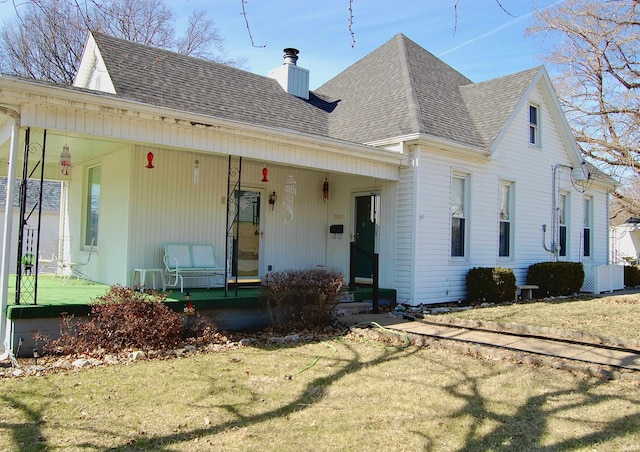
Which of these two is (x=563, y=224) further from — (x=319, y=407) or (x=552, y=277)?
(x=319, y=407)

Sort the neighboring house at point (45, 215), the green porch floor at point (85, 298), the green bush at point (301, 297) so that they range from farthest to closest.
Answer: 1. the neighboring house at point (45, 215)
2. the green bush at point (301, 297)
3. the green porch floor at point (85, 298)

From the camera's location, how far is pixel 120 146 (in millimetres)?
9320

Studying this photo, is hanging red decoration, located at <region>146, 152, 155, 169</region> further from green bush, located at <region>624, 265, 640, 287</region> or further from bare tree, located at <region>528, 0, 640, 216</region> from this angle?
bare tree, located at <region>528, 0, 640, 216</region>

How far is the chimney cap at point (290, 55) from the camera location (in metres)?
13.9

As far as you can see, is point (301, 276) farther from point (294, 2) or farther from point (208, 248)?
point (294, 2)

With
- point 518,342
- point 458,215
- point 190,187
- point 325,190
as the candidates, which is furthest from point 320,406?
point 325,190

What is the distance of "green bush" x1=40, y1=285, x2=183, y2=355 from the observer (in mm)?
6500

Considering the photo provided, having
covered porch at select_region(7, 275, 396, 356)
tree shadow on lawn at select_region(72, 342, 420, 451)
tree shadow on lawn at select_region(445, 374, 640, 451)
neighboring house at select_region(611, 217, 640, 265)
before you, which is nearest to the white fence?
covered porch at select_region(7, 275, 396, 356)

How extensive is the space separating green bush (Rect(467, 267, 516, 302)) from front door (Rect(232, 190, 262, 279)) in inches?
188

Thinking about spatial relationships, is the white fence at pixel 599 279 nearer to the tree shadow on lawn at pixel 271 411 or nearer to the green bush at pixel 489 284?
the green bush at pixel 489 284

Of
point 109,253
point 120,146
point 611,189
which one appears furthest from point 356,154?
point 611,189

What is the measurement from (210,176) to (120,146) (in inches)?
70.0

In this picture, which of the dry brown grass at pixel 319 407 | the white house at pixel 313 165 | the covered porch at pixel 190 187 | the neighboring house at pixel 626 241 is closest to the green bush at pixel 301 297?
the covered porch at pixel 190 187

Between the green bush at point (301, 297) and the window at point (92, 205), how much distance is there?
477 centimetres
